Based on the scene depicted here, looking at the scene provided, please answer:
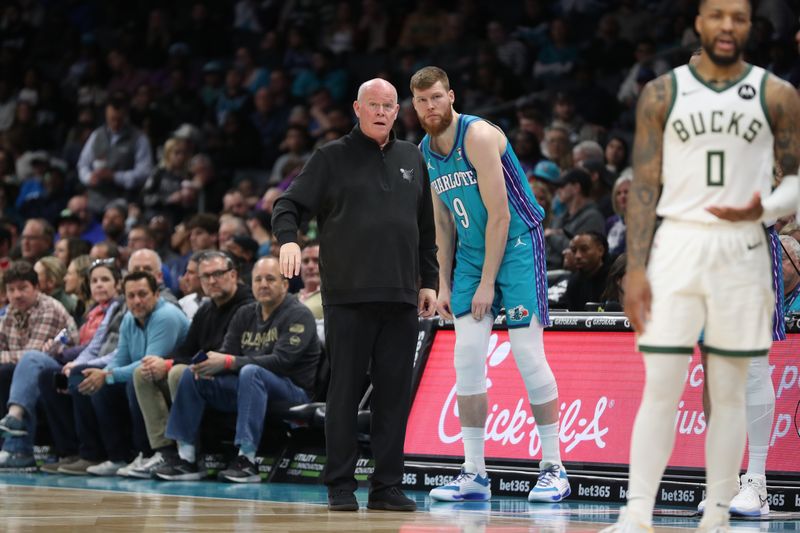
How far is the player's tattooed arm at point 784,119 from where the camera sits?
16.7ft

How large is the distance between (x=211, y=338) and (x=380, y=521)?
444cm

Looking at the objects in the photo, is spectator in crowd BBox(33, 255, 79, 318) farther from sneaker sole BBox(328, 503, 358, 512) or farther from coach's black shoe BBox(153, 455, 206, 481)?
sneaker sole BBox(328, 503, 358, 512)

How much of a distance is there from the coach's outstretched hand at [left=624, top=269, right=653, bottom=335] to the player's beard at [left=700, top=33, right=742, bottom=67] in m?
0.84

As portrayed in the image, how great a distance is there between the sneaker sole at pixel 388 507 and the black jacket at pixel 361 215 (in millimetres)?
1086

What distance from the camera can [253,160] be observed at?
56.4 feet

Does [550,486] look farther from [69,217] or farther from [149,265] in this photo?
[69,217]

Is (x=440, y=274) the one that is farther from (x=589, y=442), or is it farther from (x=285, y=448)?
(x=285, y=448)

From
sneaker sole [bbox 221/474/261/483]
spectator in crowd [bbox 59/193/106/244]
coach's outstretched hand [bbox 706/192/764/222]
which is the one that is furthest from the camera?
spectator in crowd [bbox 59/193/106/244]

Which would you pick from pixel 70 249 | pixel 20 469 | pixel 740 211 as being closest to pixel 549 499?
pixel 740 211

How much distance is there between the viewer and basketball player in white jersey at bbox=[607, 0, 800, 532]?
502 cm

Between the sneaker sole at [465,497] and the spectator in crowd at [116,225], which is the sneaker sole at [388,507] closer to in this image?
the sneaker sole at [465,497]

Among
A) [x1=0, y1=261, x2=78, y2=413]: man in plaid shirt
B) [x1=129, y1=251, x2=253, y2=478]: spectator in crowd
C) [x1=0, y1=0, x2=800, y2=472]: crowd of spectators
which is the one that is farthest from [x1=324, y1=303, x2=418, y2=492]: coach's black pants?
[x1=0, y1=261, x2=78, y2=413]: man in plaid shirt

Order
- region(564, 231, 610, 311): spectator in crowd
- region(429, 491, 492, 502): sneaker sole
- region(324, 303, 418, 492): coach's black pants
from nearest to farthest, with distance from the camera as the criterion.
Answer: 1. region(324, 303, 418, 492): coach's black pants
2. region(429, 491, 492, 502): sneaker sole
3. region(564, 231, 610, 311): spectator in crowd

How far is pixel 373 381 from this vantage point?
293 inches
